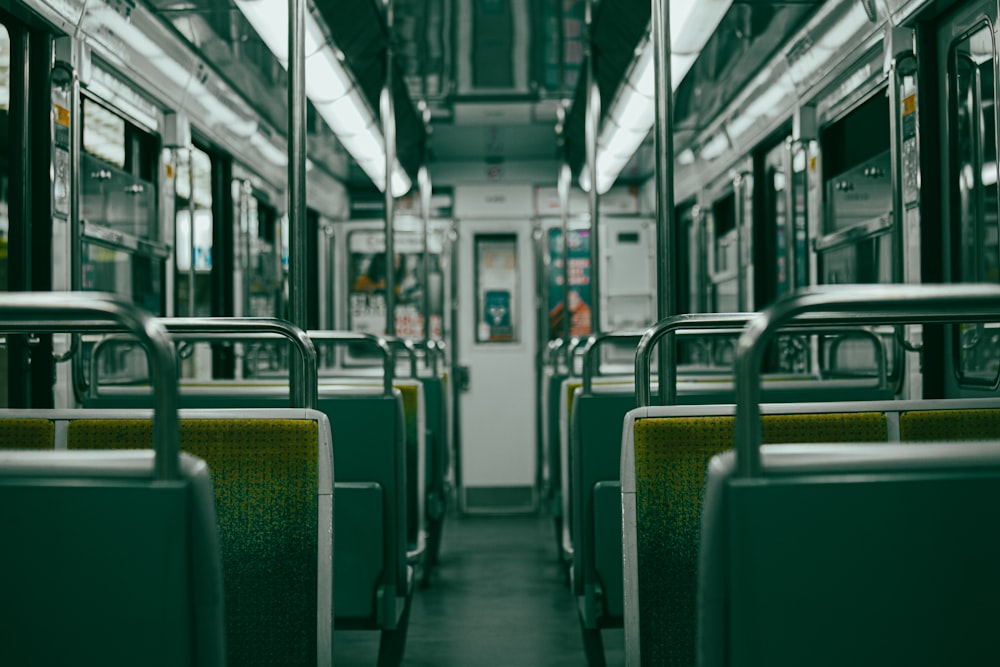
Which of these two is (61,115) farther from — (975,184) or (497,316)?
(497,316)

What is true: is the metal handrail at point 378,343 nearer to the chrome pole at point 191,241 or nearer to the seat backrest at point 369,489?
the seat backrest at point 369,489

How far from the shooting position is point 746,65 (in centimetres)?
505

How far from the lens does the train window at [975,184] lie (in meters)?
2.96

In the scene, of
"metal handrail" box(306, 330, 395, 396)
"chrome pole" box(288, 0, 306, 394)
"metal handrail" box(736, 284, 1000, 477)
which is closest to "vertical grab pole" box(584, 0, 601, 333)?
"metal handrail" box(306, 330, 395, 396)

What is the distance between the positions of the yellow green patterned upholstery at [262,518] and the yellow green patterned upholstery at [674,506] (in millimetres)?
678

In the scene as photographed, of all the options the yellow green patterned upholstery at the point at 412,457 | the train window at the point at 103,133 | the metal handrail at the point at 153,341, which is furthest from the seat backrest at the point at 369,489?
the metal handrail at the point at 153,341

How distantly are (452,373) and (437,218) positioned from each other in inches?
56.5

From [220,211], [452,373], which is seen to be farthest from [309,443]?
[452,373]

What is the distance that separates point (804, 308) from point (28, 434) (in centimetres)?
165

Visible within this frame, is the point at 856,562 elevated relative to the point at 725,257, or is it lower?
lower

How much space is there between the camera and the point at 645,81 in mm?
4688

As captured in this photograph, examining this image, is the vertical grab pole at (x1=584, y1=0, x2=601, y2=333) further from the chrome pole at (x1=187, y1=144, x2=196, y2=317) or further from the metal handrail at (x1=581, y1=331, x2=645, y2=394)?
the chrome pole at (x1=187, y1=144, x2=196, y2=317)

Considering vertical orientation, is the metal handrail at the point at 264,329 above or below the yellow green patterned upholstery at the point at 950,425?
above

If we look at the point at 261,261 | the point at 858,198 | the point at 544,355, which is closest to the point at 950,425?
the point at 858,198
